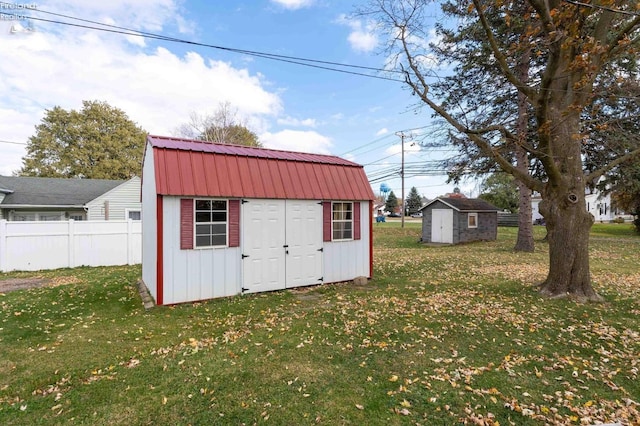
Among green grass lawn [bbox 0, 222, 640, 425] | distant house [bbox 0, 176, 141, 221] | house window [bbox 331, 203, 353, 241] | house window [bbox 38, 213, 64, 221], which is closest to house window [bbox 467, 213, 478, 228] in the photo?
green grass lawn [bbox 0, 222, 640, 425]

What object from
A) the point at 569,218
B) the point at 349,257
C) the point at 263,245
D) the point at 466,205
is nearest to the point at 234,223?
the point at 263,245

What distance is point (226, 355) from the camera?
3875mm

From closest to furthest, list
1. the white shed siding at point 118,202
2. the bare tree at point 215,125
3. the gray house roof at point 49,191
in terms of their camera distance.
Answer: the gray house roof at point 49,191, the white shed siding at point 118,202, the bare tree at point 215,125

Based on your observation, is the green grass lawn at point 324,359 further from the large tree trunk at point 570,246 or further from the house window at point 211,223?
the house window at point 211,223

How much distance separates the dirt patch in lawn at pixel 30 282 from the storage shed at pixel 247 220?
8.92 feet

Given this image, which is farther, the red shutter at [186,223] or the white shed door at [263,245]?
the white shed door at [263,245]

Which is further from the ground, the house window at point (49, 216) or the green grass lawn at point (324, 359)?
the house window at point (49, 216)

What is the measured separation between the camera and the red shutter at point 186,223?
6.14m

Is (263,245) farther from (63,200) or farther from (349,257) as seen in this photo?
(63,200)

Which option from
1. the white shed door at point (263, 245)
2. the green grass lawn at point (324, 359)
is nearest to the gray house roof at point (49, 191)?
the green grass lawn at point (324, 359)

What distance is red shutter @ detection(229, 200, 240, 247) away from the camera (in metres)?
6.64

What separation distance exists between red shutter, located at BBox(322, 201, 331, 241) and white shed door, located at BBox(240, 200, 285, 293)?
3.48 feet

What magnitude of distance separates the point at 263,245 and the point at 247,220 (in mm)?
675

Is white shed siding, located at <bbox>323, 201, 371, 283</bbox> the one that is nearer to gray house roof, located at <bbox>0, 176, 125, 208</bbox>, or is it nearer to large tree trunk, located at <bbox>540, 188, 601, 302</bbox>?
large tree trunk, located at <bbox>540, 188, 601, 302</bbox>
